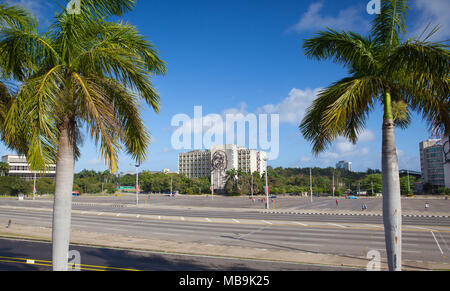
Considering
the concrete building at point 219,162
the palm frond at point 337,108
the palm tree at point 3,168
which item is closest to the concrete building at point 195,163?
the concrete building at point 219,162

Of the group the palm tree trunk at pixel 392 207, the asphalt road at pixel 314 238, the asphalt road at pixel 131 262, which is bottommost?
the asphalt road at pixel 314 238

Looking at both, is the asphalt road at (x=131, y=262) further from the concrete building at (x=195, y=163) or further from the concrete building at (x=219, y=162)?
the concrete building at (x=195, y=163)

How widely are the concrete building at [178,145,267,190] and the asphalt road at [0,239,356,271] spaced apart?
122m

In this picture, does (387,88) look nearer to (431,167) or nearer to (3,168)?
(3,168)

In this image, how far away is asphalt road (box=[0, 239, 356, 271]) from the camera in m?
13.4

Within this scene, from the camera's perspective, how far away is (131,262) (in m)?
14.7

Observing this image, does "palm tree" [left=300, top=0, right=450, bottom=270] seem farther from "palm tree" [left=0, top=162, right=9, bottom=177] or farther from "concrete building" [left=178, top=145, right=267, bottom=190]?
"palm tree" [left=0, top=162, right=9, bottom=177]

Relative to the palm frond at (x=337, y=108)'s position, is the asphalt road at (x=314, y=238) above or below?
below

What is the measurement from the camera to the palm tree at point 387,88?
5891mm

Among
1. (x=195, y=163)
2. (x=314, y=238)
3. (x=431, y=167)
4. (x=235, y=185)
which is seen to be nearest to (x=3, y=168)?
(x=235, y=185)

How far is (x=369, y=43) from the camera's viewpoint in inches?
272
